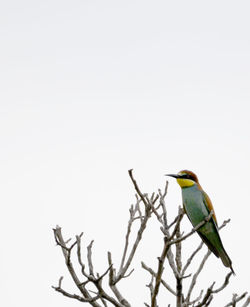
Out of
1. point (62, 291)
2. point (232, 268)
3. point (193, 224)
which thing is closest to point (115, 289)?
point (62, 291)

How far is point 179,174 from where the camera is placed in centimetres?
538

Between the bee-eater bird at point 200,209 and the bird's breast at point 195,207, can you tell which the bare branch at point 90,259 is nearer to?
the bee-eater bird at point 200,209

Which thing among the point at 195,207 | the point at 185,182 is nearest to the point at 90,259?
the point at 195,207

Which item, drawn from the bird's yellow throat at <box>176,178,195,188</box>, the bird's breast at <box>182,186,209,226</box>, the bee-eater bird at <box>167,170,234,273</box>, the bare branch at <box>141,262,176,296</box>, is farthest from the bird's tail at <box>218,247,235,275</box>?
the bare branch at <box>141,262,176,296</box>

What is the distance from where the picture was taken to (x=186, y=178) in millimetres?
5352

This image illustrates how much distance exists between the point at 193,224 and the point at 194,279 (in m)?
1.81

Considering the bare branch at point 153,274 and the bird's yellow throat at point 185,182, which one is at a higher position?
the bird's yellow throat at point 185,182

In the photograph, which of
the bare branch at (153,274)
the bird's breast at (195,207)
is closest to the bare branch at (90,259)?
the bare branch at (153,274)

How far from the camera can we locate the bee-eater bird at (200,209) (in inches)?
187

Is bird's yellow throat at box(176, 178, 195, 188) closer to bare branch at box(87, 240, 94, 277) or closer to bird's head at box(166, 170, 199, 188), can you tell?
bird's head at box(166, 170, 199, 188)

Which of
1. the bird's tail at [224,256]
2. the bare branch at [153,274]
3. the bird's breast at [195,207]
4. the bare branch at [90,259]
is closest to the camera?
the bare branch at [90,259]

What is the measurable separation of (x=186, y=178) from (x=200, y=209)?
39 cm

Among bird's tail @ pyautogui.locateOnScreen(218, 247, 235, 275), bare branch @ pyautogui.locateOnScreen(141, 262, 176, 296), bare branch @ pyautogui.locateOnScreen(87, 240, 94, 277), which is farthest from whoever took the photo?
bird's tail @ pyautogui.locateOnScreen(218, 247, 235, 275)

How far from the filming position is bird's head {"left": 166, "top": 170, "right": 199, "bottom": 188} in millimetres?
5328
